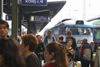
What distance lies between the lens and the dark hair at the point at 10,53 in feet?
5.58

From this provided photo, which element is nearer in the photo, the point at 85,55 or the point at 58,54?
the point at 58,54

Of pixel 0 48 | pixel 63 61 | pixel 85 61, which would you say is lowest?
pixel 85 61

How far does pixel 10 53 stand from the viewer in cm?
171

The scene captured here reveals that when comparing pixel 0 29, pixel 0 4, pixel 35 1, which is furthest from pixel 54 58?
pixel 35 1

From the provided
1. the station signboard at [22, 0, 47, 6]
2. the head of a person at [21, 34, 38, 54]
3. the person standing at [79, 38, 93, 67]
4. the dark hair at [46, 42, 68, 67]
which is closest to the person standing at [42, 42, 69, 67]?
the dark hair at [46, 42, 68, 67]

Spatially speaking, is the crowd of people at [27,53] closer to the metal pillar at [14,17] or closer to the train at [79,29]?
the metal pillar at [14,17]

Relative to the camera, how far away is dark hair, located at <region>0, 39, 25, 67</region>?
170 centimetres

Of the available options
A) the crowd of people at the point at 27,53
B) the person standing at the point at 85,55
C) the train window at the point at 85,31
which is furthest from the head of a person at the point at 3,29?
the train window at the point at 85,31

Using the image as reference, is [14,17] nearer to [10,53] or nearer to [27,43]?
[27,43]

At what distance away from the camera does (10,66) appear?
172 cm

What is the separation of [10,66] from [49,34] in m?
5.28

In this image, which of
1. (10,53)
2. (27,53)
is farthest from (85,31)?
(10,53)

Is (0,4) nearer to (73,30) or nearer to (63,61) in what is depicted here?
(63,61)

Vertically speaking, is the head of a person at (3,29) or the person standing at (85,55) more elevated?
the head of a person at (3,29)
